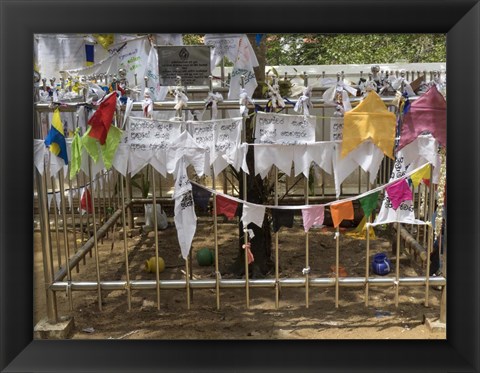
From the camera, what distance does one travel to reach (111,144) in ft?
12.2

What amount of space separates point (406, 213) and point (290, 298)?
136 centimetres

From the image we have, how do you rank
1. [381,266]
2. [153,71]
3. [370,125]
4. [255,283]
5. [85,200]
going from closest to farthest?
[370,125] → [255,283] → [381,266] → [85,200] → [153,71]

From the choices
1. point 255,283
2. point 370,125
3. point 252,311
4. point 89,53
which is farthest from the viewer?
point 89,53

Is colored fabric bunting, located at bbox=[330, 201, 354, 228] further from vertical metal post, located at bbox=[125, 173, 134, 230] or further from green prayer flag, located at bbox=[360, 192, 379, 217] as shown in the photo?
vertical metal post, located at bbox=[125, 173, 134, 230]

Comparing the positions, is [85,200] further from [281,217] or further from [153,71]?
[281,217]

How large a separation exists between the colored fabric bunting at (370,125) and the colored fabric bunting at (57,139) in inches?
79.3

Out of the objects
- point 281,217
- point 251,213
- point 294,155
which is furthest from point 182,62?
point 281,217

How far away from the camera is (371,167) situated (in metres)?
3.71

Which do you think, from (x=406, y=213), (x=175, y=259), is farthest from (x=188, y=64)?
(x=175, y=259)

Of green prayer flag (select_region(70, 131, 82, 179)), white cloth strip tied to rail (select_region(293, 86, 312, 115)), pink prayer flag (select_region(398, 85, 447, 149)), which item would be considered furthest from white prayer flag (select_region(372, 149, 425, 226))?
green prayer flag (select_region(70, 131, 82, 179))

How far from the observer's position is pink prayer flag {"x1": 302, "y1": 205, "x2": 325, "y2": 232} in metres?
3.76

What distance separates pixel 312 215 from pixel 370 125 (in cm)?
76

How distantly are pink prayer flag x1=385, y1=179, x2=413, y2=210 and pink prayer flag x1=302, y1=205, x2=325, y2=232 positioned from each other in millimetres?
521

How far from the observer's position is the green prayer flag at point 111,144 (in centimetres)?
370
